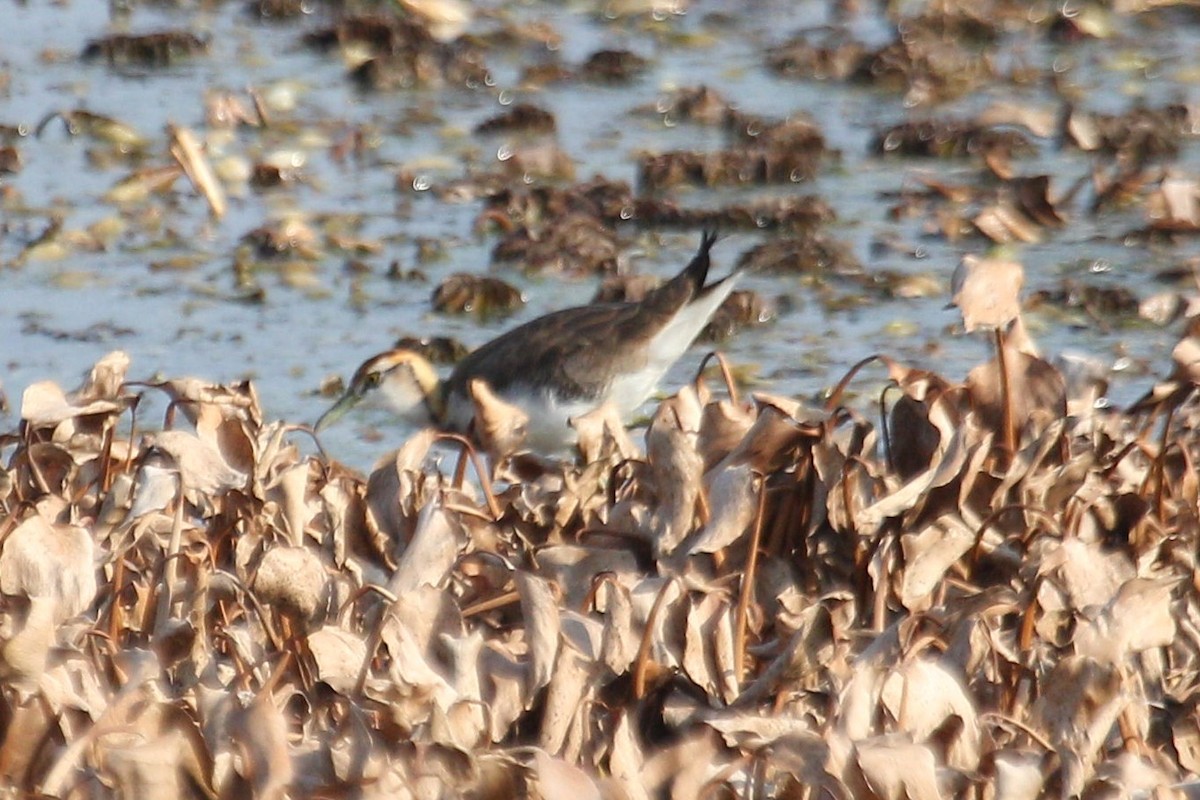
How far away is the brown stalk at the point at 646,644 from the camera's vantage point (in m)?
2.46

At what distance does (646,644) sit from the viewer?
248cm

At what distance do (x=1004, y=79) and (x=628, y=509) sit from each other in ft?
21.7

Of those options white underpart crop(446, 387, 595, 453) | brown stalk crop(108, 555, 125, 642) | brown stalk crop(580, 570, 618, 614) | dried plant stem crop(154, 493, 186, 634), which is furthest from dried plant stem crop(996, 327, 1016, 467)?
white underpart crop(446, 387, 595, 453)

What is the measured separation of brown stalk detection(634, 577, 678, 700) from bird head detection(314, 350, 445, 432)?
2795mm

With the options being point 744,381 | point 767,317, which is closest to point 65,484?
point 744,381

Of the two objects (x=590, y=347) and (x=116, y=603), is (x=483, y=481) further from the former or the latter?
(x=590, y=347)

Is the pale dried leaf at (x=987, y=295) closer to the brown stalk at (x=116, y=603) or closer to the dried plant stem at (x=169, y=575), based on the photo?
the dried plant stem at (x=169, y=575)

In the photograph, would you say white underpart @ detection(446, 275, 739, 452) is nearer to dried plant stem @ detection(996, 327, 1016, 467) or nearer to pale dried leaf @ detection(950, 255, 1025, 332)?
dried plant stem @ detection(996, 327, 1016, 467)

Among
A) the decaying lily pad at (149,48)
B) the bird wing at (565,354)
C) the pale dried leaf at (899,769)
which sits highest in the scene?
the pale dried leaf at (899,769)

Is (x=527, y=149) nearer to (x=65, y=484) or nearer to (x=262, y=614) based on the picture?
(x=65, y=484)

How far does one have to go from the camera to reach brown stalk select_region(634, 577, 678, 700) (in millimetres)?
2459

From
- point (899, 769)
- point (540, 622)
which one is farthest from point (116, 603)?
point (899, 769)

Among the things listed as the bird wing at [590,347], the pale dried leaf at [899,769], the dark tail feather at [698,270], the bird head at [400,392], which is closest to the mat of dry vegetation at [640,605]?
the pale dried leaf at [899,769]

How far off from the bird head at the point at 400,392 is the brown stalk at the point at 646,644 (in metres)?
2.79
